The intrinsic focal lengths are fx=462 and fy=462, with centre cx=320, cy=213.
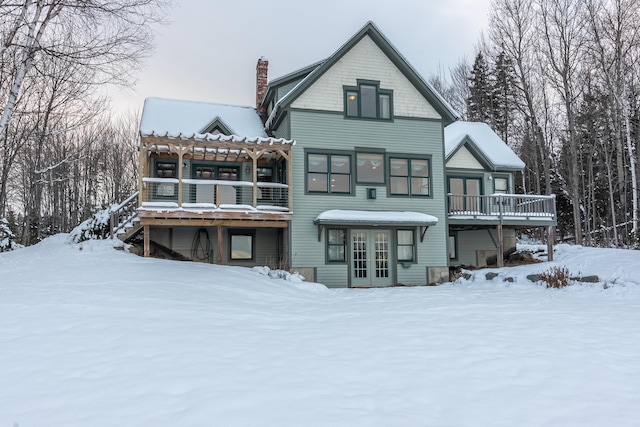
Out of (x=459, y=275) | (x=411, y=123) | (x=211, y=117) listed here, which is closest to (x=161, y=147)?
(x=211, y=117)


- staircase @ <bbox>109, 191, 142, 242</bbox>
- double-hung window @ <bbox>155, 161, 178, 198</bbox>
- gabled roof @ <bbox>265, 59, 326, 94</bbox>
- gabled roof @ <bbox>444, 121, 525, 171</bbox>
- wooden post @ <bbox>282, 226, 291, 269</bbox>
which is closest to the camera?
wooden post @ <bbox>282, 226, 291, 269</bbox>

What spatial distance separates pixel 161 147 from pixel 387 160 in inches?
319

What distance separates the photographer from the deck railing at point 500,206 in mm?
18828

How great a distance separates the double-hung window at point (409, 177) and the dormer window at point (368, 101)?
1.83m

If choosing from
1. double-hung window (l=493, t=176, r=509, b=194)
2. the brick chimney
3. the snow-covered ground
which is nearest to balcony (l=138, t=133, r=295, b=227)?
the snow-covered ground

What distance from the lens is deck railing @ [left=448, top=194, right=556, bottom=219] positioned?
18828mm

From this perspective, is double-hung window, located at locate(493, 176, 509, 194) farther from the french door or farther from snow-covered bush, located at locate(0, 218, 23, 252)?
snow-covered bush, located at locate(0, 218, 23, 252)

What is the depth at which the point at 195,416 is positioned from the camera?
3828mm

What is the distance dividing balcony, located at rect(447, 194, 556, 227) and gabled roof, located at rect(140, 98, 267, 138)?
8.53 metres

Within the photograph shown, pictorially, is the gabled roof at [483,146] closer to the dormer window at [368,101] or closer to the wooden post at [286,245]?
the dormer window at [368,101]

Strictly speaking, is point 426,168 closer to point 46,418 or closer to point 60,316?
point 60,316

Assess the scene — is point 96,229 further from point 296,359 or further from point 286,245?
point 296,359

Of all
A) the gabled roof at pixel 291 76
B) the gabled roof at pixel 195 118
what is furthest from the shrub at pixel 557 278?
the gabled roof at pixel 195 118

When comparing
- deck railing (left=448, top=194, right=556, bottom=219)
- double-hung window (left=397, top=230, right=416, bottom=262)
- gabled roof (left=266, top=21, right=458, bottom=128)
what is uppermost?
gabled roof (left=266, top=21, right=458, bottom=128)
